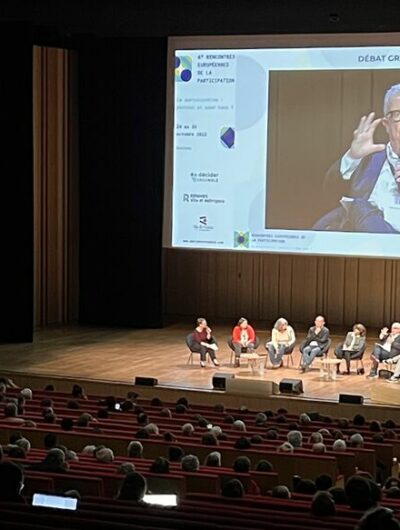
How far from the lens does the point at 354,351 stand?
1285cm

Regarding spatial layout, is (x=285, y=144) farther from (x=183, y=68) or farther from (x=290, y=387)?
(x=290, y=387)

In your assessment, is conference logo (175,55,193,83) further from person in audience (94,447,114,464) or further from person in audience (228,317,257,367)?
person in audience (94,447,114,464)

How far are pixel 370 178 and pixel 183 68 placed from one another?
3.20m

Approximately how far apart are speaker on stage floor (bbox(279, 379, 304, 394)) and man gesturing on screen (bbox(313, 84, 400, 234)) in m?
3.45

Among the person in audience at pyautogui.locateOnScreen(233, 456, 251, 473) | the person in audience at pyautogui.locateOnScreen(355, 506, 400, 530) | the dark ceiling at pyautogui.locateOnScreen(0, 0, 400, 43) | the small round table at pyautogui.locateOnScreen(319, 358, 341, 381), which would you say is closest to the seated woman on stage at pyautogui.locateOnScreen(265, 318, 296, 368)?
the small round table at pyautogui.locateOnScreen(319, 358, 341, 381)

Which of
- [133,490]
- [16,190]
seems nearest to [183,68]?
[16,190]

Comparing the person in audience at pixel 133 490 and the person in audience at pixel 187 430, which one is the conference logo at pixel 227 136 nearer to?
the person in audience at pixel 187 430

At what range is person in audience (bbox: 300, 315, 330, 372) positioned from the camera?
13.0m

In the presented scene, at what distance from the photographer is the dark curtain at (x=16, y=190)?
48.5 feet

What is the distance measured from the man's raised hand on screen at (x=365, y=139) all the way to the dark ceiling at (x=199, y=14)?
1283mm

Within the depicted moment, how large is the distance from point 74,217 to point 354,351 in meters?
6.30

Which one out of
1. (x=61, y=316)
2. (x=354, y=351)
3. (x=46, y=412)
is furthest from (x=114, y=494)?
(x=61, y=316)

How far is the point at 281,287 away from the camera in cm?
1733

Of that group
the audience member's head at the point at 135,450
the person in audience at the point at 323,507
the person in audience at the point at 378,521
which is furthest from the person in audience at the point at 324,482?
the person in audience at the point at 378,521
